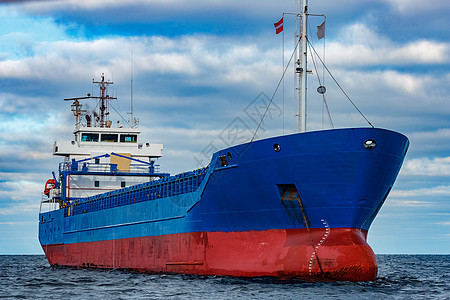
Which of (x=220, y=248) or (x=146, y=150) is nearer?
(x=220, y=248)

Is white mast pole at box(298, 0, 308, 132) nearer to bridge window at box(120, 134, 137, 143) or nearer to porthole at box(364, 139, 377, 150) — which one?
porthole at box(364, 139, 377, 150)

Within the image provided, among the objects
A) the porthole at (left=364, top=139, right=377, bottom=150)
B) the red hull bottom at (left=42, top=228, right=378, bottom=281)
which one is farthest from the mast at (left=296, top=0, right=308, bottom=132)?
the red hull bottom at (left=42, top=228, right=378, bottom=281)

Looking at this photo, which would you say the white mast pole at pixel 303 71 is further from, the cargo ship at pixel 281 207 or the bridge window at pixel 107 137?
the bridge window at pixel 107 137

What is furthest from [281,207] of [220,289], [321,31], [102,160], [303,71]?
[102,160]

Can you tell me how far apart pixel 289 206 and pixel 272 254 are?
149cm

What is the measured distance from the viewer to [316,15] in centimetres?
1934

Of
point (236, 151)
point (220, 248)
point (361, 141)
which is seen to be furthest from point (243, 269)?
point (361, 141)

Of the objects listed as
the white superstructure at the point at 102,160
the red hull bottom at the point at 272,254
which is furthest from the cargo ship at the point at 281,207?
the white superstructure at the point at 102,160

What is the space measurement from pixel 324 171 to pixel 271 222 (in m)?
2.36

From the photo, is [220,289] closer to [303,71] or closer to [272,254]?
[272,254]

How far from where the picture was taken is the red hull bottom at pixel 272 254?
1717cm

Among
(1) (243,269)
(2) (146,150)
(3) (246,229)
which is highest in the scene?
(2) (146,150)

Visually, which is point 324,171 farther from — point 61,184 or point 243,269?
point 61,184

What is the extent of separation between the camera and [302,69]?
62.0 ft
